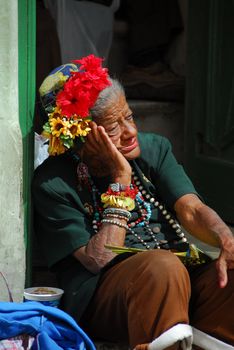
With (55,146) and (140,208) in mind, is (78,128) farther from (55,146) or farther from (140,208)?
(140,208)

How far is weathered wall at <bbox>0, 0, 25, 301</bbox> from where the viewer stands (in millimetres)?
3541

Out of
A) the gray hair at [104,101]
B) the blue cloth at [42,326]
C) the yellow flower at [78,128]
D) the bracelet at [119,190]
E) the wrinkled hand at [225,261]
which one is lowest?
the blue cloth at [42,326]

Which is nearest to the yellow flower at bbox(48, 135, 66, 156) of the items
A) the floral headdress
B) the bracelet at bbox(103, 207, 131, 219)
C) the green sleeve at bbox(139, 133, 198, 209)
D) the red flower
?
the floral headdress

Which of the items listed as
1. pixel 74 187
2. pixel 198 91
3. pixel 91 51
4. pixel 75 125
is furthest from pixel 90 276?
pixel 91 51

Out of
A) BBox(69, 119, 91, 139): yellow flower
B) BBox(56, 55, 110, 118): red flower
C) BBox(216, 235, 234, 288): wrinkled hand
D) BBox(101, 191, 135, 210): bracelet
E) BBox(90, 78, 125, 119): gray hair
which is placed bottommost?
BBox(216, 235, 234, 288): wrinkled hand

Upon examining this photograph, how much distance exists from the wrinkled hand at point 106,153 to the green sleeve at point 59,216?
5.9 inches

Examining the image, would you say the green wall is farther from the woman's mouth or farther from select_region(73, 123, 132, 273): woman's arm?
the woman's mouth

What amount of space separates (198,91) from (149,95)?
3.25ft

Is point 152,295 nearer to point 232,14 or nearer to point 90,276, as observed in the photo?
point 90,276

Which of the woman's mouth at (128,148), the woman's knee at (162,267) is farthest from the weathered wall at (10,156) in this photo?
the woman's knee at (162,267)

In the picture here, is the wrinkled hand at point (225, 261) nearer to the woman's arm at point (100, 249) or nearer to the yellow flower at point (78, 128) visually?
the woman's arm at point (100, 249)

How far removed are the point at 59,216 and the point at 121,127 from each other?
490 millimetres

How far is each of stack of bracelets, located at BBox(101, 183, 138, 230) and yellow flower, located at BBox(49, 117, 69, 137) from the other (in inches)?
13.2

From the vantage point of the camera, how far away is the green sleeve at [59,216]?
3.60 meters
